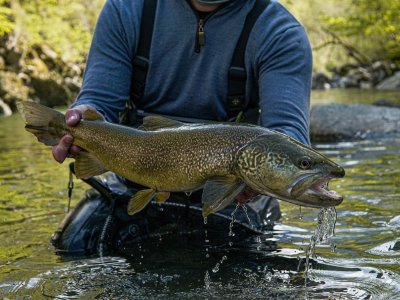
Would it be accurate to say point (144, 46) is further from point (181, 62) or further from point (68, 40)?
point (68, 40)

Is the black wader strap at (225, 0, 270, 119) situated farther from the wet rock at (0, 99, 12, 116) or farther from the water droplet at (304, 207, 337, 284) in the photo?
the wet rock at (0, 99, 12, 116)

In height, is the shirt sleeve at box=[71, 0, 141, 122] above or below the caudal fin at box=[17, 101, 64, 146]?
above

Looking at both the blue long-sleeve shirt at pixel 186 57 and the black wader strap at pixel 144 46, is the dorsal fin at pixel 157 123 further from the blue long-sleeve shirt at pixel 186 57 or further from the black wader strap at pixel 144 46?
the black wader strap at pixel 144 46

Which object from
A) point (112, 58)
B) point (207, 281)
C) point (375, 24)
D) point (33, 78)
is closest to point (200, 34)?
point (112, 58)

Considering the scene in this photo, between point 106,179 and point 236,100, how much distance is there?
3.43ft

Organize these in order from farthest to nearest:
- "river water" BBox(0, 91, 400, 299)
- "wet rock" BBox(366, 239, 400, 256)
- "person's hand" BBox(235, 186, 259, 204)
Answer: "wet rock" BBox(366, 239, 400, 256)
"river water" BBox(0, 91, 400, 299)
"person's hand" BBox(235, 186, 259, 204)

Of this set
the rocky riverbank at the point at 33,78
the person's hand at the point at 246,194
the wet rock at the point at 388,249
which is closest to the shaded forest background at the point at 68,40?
the rocky riverbank at the point at 33,78

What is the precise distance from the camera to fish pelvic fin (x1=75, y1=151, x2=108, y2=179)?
3.27 meters

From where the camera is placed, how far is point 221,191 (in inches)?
105

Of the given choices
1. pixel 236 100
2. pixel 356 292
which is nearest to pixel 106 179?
pixel 236 100

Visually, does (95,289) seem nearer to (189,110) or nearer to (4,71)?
(189,110)

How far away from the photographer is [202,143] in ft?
9.05

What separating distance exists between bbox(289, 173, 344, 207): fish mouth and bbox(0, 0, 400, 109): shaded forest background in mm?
15966

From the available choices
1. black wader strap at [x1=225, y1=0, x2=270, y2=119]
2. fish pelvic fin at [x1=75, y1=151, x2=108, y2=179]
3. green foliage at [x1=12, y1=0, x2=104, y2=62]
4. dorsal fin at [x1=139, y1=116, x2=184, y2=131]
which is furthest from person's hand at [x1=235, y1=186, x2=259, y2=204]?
green foliage at [x1=12, y1=0, x2=104, y2=62]
